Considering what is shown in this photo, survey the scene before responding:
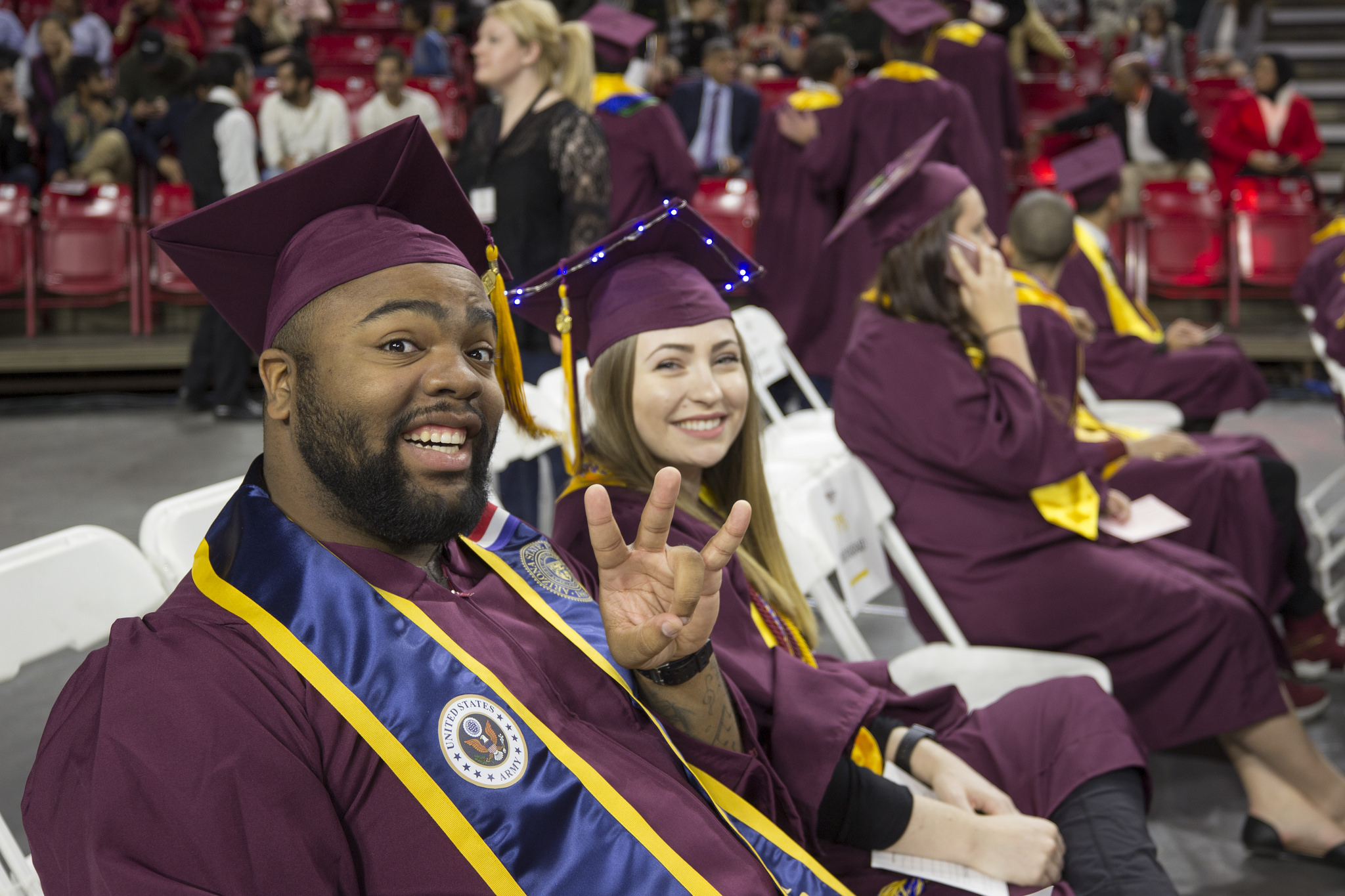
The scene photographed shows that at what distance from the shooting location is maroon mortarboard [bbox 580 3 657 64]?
4.98 metres

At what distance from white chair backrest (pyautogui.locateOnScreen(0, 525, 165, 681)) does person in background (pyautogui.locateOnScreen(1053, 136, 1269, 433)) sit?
150 inches

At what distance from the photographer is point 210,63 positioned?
6.75 meters

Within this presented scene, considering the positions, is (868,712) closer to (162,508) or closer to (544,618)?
(544,618)

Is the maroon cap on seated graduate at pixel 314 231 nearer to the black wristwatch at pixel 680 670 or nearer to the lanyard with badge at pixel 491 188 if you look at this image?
the black wristwatch at pixel 680 670

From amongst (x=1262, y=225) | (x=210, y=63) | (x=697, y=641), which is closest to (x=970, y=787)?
(x=697, y=641)

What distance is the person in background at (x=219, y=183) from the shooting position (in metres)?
6.41

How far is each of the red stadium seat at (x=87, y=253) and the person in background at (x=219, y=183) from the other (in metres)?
1.03

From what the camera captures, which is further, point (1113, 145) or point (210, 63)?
point (210, 63)

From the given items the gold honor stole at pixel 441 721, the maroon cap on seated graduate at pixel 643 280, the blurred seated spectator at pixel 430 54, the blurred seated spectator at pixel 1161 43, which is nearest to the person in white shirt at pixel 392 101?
the blurred seated spectator at pixel 430 54

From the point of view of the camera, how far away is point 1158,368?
15.4 ft

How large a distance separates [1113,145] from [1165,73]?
19.6 ft

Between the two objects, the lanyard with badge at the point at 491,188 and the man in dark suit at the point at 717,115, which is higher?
the lanyard with badge at the point at 491,188

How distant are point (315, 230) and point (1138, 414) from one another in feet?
12.5

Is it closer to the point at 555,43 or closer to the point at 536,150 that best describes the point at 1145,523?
the point at 536,150
